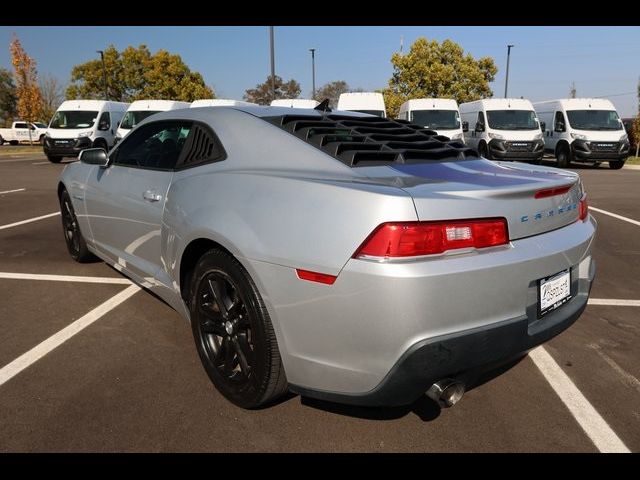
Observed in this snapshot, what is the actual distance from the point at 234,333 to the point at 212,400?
0.43 meters

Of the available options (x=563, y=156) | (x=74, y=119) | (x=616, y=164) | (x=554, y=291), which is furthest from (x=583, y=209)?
(x=74, y=119)

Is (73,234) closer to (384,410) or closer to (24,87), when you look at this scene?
(384,410)

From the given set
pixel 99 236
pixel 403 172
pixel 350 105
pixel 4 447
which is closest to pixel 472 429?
pixel 403 172

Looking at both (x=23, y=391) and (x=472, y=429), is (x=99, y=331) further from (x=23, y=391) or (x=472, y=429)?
(x=472, y=429)

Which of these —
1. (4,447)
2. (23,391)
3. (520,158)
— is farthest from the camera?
(520,158)

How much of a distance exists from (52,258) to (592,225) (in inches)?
197

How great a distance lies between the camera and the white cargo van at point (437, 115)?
1633 centimetres

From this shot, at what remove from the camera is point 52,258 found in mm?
5207

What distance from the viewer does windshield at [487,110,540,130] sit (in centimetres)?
1694

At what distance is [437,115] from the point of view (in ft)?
54.3

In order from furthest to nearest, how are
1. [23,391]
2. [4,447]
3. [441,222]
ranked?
[23,391] < [4,447] < [441,222]

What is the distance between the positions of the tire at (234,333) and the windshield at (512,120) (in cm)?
1635

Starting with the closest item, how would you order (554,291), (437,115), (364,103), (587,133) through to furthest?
(554,291) → (587,133) → (437,115) → (364,103)

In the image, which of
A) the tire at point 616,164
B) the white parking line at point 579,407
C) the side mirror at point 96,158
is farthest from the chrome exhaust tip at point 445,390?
the tire at point 616,164
